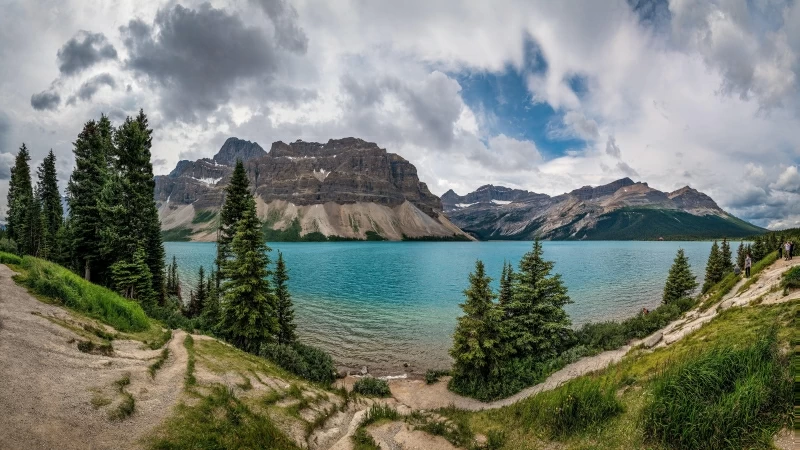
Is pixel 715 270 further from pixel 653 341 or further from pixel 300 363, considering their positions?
pixel 300 363

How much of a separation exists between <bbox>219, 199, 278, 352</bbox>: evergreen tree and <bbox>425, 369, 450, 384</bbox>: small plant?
43.7 ft

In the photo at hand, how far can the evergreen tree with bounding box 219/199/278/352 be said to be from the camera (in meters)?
24.7

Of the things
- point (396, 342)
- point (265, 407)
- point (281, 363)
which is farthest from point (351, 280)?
point (265, 407)

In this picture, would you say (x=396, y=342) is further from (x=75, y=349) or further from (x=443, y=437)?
(x=75, y=349)

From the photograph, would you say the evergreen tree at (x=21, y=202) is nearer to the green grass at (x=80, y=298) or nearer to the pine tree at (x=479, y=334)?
the green grass at (x=80, y=298)

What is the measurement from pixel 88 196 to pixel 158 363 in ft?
104

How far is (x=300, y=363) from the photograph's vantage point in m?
23.9

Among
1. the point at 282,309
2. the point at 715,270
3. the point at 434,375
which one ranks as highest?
the point at 715,270

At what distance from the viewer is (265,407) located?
40.1 ft

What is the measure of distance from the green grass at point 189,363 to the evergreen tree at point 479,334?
1693 centimetres

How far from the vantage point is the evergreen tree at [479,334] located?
23.9 meters

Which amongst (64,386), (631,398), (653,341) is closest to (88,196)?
(64,386)

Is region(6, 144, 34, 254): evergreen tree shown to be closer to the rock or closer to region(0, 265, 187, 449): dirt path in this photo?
region(0, 265, 187, 449): dirt path

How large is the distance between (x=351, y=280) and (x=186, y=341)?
62771mm
